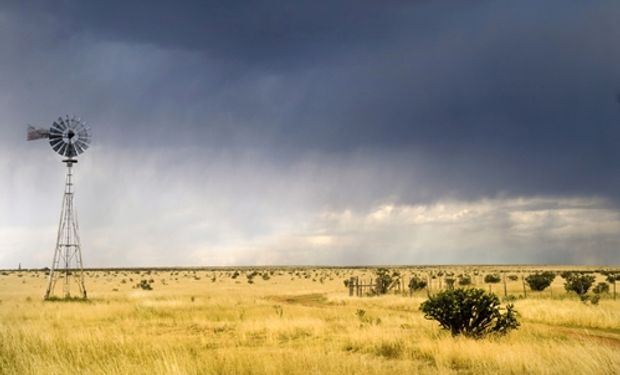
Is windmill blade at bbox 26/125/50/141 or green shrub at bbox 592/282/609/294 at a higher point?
windmill blade at bbox 26/125/50/141

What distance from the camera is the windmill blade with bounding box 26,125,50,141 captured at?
42.1 m

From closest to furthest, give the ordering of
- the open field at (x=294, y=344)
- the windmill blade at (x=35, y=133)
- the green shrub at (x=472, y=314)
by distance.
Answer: the open field at (x=294, y=344), the green shrub at (x=472, y=314), the windmill blade at (x=35, y=133)

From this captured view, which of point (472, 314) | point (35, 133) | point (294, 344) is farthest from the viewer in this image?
point (35, 133)

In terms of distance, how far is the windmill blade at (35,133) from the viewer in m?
42.1

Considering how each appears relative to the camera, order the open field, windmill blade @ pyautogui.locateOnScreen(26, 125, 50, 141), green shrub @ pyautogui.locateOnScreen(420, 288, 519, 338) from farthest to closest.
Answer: windmill blade @ pyautogui.locateOnScreen(26, 125, 50, 141) < green shrub @ pyautogui.locateOnScreen(420, 288, 519, 338) < the open field

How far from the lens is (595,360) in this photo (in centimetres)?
1065

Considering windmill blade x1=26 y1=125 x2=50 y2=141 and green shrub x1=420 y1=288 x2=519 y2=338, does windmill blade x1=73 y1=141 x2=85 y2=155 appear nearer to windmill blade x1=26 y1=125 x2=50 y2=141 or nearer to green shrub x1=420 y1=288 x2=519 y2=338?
windmill blade x1=26 y1=125 x2=50 y2=141

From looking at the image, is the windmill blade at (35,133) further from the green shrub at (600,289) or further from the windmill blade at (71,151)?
the green shrub at (600,289)

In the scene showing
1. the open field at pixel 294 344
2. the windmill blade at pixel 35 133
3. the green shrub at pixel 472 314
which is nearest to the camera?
the open field at pixel 294 344

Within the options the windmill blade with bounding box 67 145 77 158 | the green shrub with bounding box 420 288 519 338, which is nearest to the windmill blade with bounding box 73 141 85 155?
the windmill blade with bounding box 67 145 77 158

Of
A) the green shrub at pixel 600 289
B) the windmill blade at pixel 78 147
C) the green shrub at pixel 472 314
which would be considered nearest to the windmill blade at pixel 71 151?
the windmill blade at pixel 78 147

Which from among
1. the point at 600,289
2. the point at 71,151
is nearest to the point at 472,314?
the point at 600,289

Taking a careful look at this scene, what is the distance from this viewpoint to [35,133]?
4222 cm

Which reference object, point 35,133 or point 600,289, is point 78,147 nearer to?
point 35,133
